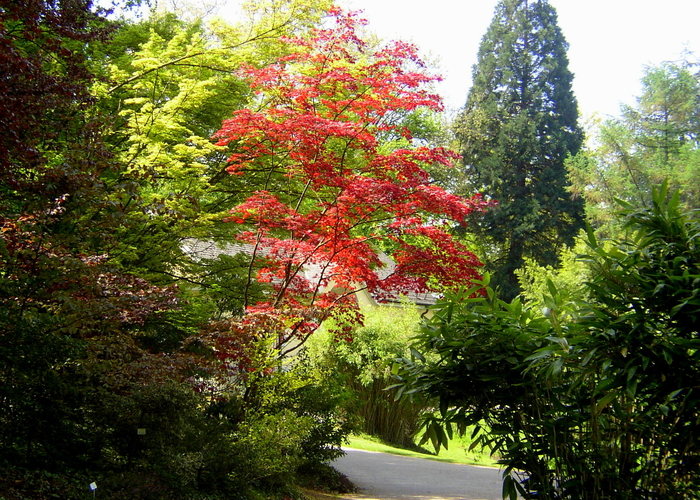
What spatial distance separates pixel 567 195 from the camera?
32594 millimetres

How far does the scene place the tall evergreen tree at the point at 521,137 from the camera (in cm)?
3216

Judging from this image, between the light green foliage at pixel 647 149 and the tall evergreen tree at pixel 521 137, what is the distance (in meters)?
1.27

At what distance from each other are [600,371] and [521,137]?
3161 centimetres

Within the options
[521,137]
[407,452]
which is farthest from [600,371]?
[521,137]

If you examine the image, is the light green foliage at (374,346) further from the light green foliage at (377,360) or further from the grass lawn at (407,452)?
the grass lawn at (407,452)

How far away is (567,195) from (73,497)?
30412 mm

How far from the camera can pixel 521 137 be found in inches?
1316

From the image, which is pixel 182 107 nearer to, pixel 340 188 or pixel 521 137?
pixel 340 188

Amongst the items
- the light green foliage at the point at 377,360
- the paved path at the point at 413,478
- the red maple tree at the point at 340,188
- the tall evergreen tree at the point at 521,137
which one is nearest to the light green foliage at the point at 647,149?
the tall evergreen tree at the point at 521,137

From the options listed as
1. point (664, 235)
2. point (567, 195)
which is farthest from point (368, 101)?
point (567, 195)

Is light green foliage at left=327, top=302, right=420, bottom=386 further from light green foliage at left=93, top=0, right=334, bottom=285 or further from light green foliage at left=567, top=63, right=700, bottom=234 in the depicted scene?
light green foliage at left=567, top=63, right=700, bottom=234

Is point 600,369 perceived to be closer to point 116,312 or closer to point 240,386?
point 116,312

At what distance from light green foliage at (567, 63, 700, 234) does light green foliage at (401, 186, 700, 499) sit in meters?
28.4

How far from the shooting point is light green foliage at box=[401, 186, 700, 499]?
10.6 feet
